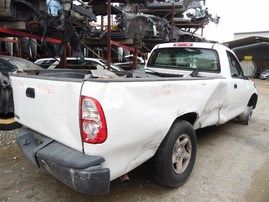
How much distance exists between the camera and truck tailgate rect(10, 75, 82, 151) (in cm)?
204

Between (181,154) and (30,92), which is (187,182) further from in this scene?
(30,92)

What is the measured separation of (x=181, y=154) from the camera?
2.92 metres

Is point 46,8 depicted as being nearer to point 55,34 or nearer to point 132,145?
point 55,34

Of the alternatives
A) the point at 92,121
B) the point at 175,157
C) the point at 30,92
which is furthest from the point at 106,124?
the point at 175,157

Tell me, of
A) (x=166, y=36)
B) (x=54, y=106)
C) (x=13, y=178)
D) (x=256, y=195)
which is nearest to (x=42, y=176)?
(x=13, y=178)

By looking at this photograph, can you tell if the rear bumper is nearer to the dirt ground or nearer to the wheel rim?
the dirt ground

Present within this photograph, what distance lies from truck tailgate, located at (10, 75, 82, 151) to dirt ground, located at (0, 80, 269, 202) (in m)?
0.75

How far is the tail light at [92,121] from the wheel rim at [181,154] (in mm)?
1104

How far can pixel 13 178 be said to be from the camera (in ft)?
10.0

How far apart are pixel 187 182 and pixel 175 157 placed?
1.49 ft

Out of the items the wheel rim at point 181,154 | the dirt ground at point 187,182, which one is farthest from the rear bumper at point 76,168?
the wheel rim at point 181,154

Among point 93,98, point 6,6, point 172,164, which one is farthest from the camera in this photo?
point 6,6

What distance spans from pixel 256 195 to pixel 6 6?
5.47 m

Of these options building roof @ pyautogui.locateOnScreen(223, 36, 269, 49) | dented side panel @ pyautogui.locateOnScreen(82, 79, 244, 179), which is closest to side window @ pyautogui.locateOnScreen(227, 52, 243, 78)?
dented side panel @ pyautogui.locateOnScreen(82, 79, 244, 179)
